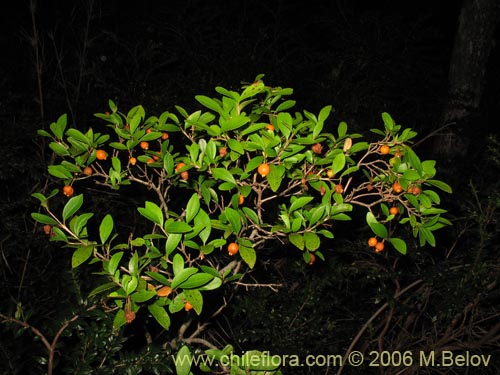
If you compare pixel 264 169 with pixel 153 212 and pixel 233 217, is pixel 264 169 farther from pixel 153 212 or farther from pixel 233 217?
pixel 153 212

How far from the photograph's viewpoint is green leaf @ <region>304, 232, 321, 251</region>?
4.23 feet

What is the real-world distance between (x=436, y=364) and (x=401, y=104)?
197 centimetres

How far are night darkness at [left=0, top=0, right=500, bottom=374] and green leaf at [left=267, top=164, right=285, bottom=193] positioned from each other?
28.9 inches

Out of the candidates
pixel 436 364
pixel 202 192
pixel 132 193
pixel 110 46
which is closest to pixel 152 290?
pixel 202 192

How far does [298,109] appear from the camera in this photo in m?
3.29

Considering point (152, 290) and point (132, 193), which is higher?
point (152, 290)

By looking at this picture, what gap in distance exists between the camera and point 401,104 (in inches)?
141

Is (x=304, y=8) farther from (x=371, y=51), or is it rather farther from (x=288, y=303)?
(x=288, y=303)

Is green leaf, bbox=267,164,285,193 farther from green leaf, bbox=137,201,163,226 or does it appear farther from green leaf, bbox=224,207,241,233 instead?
green leaf, bbox=137,201,163,226

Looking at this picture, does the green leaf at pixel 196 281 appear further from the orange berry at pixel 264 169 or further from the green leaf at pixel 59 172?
the green leaf at pixel 59 172

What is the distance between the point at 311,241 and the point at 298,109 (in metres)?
2.11

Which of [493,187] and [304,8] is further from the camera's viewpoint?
[304,8]

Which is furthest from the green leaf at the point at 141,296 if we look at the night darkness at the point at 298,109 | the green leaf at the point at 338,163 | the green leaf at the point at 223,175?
the green leaf at the point at 338,163

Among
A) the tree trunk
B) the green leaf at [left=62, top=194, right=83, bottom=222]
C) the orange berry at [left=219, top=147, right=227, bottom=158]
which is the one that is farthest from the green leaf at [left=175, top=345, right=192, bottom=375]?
the tree trunk
